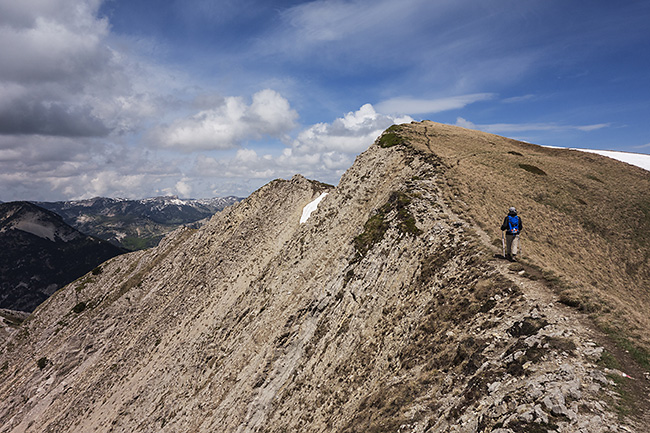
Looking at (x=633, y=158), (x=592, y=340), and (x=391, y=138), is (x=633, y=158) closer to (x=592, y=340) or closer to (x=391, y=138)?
(x=391, y=138)

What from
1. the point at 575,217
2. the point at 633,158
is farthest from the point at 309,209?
the point at 633,158

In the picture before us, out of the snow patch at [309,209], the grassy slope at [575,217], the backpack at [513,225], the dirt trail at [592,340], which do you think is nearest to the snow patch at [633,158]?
the grassy slope at [575,217]

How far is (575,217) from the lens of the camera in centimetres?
3356

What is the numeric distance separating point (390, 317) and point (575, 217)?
93.0 ft

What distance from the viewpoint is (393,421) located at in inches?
522

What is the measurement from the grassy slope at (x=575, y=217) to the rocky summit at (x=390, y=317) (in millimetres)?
225

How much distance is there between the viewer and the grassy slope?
13.8 metres

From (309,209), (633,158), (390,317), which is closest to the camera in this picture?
(390,317)

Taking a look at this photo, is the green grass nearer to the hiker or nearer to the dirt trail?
the hiker

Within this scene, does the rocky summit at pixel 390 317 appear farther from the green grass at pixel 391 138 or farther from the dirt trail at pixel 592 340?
the green grass at pixel 391 138

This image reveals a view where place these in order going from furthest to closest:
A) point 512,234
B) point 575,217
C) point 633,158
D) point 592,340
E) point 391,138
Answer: point 633,158 → point 391,138 → point 575,217 → point 512,234 → point 592,340

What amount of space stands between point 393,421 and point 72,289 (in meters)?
116

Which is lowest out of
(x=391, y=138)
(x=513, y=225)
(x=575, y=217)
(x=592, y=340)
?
(x=592, y=340)

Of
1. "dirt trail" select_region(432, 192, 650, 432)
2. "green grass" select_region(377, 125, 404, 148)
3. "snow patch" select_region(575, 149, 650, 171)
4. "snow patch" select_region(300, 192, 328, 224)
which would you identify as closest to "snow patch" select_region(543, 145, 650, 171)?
"snow patch" select_region(575, 149, 650, 171)
